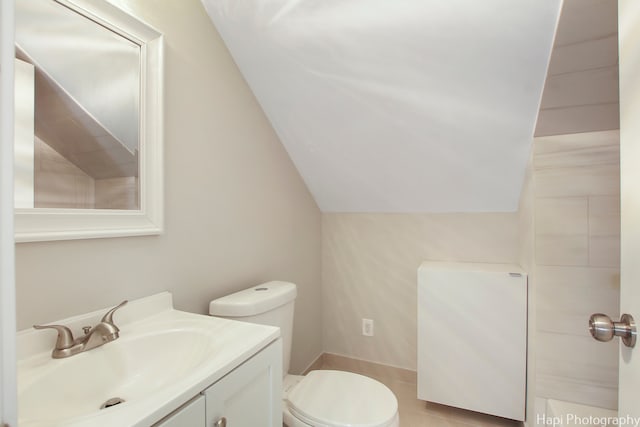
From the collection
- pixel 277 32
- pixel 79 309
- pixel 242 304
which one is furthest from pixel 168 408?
pixel 277 32

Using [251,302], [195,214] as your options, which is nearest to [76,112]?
[195,214]

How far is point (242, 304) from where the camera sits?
1214 millimetres

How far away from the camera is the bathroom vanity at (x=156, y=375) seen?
0.62m

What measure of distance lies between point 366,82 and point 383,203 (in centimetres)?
89

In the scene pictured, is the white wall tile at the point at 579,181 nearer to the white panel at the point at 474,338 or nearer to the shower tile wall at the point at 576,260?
the shower tile wall at the point at 576,260

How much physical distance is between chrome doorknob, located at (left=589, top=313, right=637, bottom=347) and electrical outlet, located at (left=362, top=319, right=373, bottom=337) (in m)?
1.70

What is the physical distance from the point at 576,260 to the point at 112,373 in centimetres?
169

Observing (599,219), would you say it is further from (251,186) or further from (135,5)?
(135,5)

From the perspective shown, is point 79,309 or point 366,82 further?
point 366,82

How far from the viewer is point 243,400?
2.62 feet

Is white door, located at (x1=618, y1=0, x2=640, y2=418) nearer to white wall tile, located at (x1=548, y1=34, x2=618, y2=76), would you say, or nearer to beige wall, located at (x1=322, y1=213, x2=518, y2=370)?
white wall tile, located at (x1=548, y1=34, x2=618, y2=76)

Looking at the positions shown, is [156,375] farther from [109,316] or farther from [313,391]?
[313,391]

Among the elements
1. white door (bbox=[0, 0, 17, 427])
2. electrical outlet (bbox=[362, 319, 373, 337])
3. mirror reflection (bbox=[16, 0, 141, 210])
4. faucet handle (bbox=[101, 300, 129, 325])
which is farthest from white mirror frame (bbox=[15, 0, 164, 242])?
electrical outlet (bbox=[362, 319, 373, 337])

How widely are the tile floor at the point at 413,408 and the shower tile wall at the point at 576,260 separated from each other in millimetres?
479
